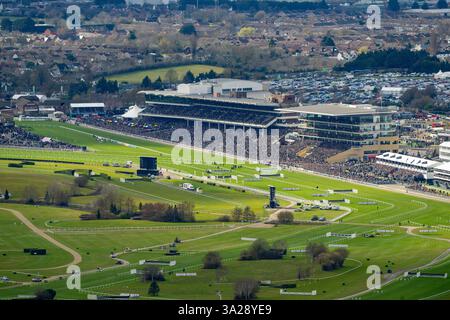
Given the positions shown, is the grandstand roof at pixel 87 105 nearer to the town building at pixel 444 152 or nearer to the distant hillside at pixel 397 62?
the distant hillside at pixel 397 62

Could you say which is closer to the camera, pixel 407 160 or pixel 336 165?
pixel 407 160

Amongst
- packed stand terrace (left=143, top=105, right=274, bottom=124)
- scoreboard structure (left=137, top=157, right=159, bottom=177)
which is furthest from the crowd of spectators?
scoreboard structure (left=137, top=157, right=159, bottom=177)

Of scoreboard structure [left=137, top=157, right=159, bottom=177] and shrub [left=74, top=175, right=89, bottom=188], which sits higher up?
shrub [left=74, top=175, right=89, bottom=188]

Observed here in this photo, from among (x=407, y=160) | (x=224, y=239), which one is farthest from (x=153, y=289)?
(x=407, y=160)

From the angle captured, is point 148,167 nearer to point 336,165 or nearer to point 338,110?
point 336,165

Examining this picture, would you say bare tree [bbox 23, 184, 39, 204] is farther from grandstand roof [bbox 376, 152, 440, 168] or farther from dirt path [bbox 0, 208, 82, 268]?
grandstand roof [bbox 376, 152, 440, 168]

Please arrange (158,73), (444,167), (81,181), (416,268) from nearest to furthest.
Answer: (416,268) < (81,181) < (444,167) < (158,73)

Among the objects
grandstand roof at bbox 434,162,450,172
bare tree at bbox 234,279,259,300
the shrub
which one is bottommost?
the shrub
